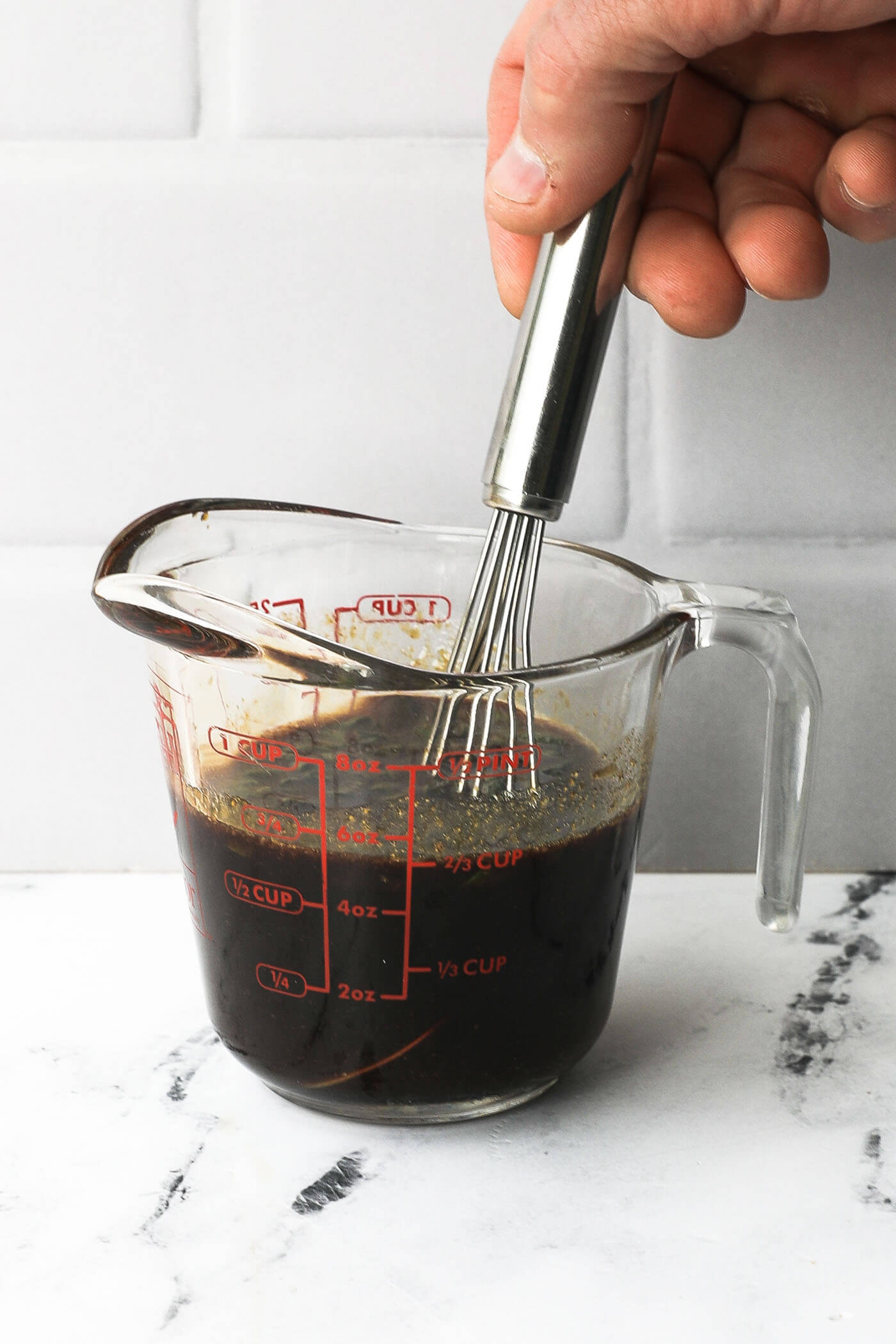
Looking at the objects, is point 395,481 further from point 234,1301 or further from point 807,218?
point 234,1301

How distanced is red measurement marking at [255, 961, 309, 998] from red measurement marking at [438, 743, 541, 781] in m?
0.08

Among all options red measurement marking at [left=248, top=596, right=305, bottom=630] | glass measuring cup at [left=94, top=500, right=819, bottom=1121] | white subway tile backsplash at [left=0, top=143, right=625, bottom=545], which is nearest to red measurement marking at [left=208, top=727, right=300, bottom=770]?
glass measuring cup at [left=94, top=500, right=819, bottom=1121]

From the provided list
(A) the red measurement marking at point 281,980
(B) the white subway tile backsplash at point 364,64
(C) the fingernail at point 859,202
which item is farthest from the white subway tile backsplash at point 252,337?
(A) the red measurement marking at point 281,980

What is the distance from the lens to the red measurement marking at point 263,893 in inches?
15.0

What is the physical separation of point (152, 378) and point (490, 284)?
0.15 meters

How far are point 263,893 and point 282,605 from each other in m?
0.14

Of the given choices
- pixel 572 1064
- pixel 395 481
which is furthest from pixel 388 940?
pixel 395 481

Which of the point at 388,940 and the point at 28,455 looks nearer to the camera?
the point at 388,940

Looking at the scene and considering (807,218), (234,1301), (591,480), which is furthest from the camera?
(591,480)

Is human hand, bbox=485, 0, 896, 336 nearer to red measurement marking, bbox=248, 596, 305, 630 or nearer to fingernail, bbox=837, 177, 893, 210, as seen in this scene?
fingernail, bbox=837, 177, 893, 210

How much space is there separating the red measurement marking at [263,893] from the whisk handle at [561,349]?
139 mm

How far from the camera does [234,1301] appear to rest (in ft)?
1.16

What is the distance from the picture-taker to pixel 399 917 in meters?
0.37

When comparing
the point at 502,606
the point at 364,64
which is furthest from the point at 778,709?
the point at 364,64
